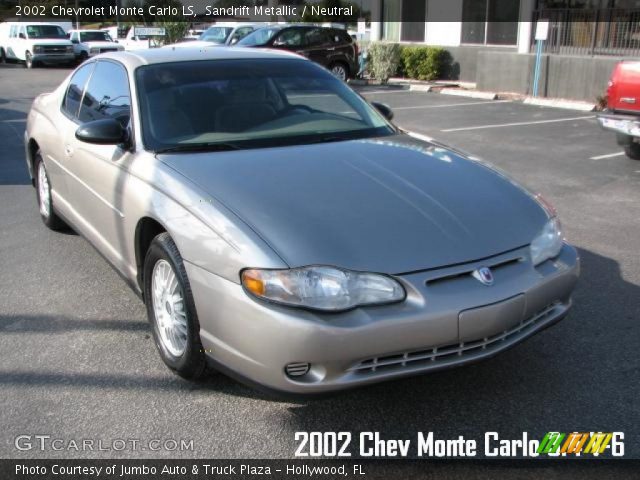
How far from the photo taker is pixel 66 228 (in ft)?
19.5

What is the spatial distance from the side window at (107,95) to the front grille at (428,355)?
87.6 inches

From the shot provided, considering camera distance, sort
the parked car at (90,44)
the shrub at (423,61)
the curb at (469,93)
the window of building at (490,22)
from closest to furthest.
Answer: the curb at (469,93), the window of building at (490,22), the shrub at (423,61), the parked car at (90,44)

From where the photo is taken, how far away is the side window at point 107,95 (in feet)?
13.8

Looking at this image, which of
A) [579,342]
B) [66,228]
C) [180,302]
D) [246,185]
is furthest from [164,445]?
[66,228]

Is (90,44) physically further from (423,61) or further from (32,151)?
(32,151)

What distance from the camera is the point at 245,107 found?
415 cm

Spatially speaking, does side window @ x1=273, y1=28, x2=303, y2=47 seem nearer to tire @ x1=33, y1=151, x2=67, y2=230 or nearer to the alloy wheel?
tire @ x1=33, y1=151, x2=67, y2=230

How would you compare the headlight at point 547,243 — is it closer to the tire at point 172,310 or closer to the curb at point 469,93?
the tire at point 172,310

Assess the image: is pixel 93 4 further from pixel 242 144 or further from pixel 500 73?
pixel 242 144

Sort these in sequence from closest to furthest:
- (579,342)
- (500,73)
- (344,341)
Result: (344,341) < (579,342) < (500,73)

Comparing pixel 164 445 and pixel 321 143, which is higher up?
pixel 321 143

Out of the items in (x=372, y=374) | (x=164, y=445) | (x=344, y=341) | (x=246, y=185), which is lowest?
(x=164, y=445)

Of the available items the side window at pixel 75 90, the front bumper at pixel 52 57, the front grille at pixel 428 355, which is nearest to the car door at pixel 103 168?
the side window at pixel 75 90

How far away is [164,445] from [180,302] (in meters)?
0.68
